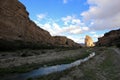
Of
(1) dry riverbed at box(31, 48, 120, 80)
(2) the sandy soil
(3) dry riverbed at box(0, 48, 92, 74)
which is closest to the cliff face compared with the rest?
(2) the sandy soil

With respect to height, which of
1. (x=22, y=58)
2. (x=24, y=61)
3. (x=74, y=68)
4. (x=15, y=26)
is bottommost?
(x=74, y=68)

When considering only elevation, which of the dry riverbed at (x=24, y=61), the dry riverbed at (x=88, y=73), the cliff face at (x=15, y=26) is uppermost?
the cliff face at (x=15, y=26)

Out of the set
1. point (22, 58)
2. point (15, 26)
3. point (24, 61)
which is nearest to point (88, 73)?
point (24, 61)

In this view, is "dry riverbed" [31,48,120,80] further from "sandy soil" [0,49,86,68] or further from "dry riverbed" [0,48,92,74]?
"sandy soil" [0,49,86,68]

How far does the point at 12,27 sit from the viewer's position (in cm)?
12162

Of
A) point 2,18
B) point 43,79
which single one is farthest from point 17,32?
point 43,79

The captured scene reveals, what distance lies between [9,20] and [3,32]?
1702cm

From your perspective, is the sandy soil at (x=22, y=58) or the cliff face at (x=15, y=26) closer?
the sandy soil at (x=22, y=58)

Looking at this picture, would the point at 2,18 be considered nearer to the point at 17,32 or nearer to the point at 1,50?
the point at 17,32

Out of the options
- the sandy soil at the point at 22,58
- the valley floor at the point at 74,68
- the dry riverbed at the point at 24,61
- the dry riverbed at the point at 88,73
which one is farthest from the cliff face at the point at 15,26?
the dry riverbed at the point at 88,73

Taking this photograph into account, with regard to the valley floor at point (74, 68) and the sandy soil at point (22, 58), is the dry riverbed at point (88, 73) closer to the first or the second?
the valley floor at point (74, 68)

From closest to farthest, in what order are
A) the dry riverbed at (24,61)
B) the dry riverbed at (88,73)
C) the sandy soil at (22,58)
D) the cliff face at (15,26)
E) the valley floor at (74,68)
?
the dry riverbed at (88,73), the valley floor at (74,68), the dry riverbed at (24,61), the sandy soil at (22,58), the cliff face at (15,26)

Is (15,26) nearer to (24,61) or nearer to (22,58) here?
(22,58)

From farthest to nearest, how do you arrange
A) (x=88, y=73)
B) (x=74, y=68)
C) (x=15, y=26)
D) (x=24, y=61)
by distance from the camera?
(x=15, y=26)
(x=24, y=61)
(x=74, y=68)
(x=88, y=73)
